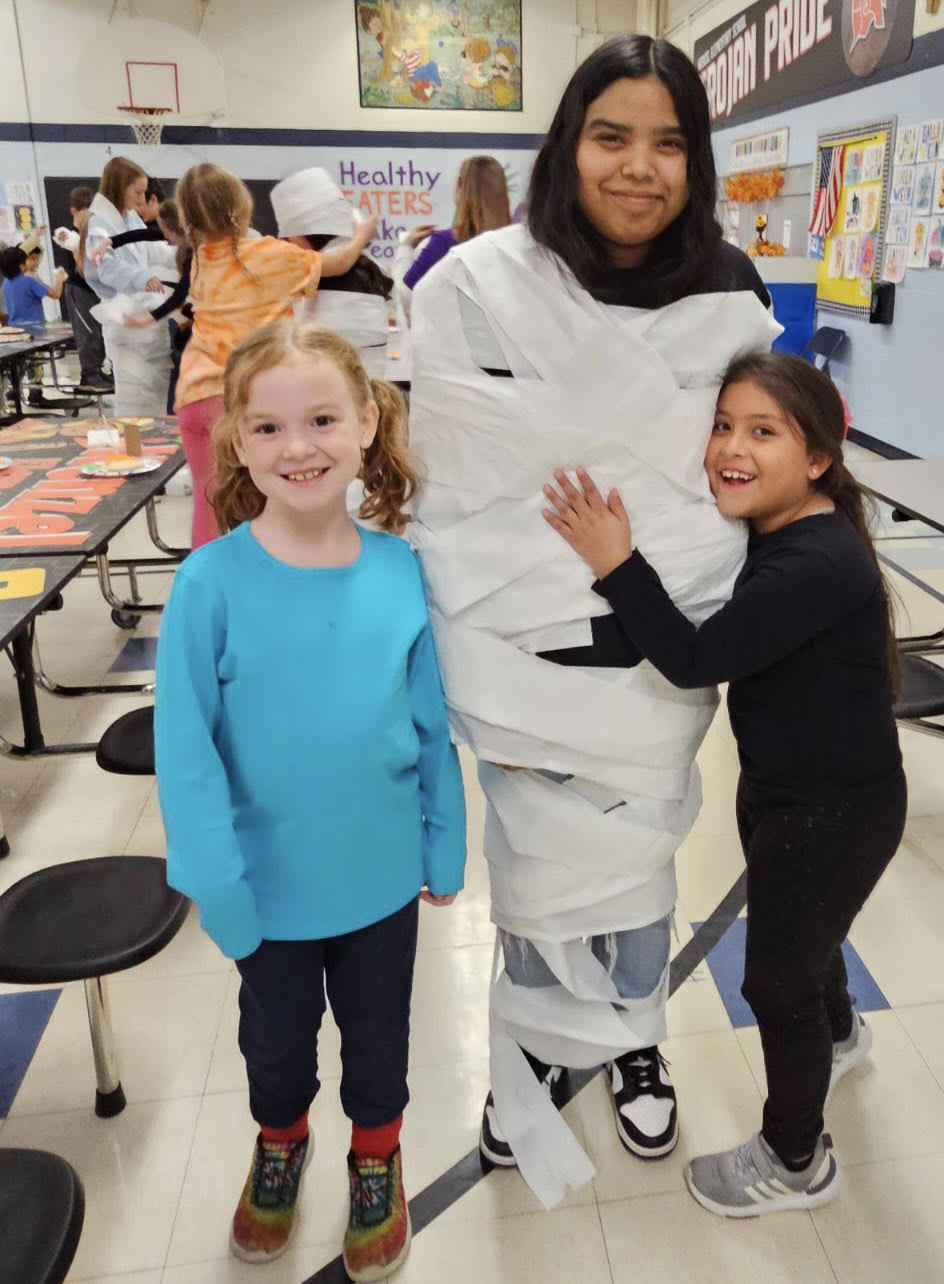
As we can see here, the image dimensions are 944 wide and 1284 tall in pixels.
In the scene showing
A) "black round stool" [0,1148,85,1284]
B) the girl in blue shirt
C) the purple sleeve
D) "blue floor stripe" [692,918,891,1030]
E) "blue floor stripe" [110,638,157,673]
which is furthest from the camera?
the girl in blue shirt

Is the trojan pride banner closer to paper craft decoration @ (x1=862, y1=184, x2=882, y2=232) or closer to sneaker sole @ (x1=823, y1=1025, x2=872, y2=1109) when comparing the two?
paper craft decoration @ (x1=862, y1=184, x2=882, y2=232)

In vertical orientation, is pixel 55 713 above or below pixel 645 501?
below

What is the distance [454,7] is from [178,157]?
2998mm

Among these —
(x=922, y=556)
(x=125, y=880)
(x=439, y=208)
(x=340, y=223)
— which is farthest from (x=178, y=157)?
(x=125, y=880)

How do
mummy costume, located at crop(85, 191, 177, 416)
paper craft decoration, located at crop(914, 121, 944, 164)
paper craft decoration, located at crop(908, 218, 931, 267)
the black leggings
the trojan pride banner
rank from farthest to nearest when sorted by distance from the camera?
the trojan pride banner, paper craft decoration, located at crop(908, 218, 931, 267), paper craft decoration, located at crop(914, 121, 944, 164), mummy costume, located at crop(85, 191, 177, 416), the black leggings

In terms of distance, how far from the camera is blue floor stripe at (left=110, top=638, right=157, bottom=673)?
10.6 ft

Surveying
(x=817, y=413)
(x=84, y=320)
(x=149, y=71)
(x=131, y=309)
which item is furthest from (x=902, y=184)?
(x=149, y=71)

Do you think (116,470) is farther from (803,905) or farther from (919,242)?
(919,242)

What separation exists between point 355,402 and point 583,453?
26cm

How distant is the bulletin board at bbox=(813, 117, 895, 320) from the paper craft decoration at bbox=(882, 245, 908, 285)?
3.0 inches

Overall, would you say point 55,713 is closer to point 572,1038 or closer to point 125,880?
point 125,880

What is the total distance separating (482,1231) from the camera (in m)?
1.35

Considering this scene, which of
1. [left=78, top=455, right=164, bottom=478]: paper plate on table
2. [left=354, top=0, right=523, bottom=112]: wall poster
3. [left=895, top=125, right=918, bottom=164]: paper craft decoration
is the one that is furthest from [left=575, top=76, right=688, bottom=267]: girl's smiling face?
[left=354, top=0, right=523, bottom=112]: wall poster

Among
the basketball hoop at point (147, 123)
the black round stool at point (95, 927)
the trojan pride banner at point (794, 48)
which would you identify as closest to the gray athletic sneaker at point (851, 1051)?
the black round stool at point (95, 927)
